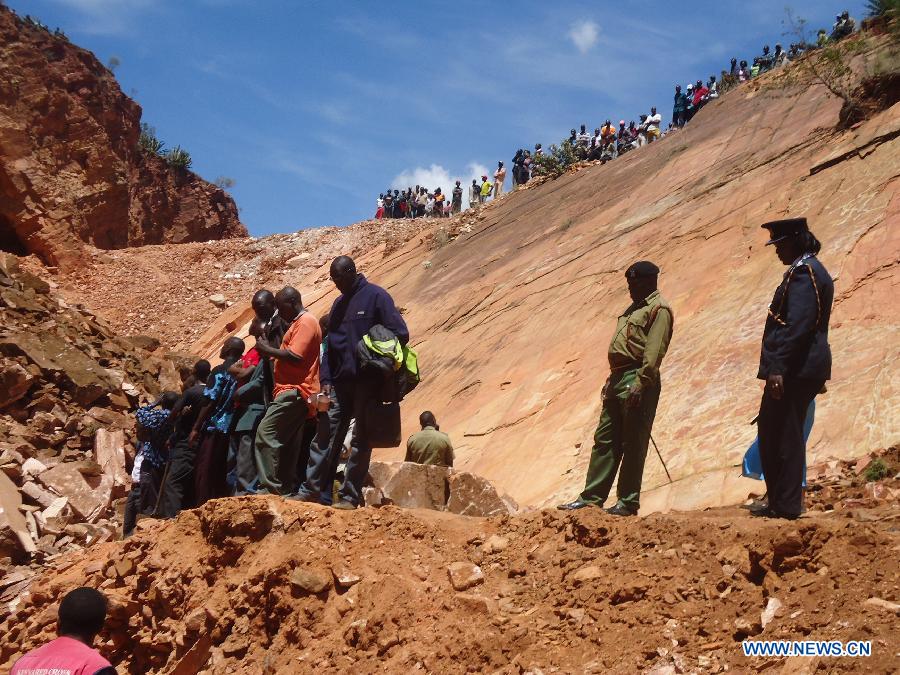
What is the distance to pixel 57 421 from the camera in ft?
35.7

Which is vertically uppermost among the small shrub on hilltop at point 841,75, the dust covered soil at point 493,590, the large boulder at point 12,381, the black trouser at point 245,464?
the small shrub on hilltop at point 841,75

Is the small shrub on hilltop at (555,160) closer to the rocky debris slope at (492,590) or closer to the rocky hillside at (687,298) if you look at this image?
the rocky hillside at (687,298)

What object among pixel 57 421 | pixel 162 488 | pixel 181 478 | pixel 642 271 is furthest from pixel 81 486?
pixel 642 271

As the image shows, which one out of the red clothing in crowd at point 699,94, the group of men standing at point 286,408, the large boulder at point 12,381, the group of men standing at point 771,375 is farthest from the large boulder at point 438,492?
the red clothing in crowd at point 699,94

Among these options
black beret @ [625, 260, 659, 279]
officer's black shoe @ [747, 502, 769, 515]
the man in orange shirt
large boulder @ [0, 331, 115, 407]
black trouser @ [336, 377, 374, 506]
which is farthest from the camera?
large boulder @ [0, 331, 115, 407]

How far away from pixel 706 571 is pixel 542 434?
453cm

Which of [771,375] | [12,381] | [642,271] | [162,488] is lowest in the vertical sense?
[162,488]

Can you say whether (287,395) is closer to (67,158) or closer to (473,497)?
(473,497)

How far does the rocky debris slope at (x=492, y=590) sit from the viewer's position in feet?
11.9

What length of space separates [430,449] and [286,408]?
1.70 meters

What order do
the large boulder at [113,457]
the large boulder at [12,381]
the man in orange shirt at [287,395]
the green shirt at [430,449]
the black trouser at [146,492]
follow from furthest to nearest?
the large boulder at [12,381]
the large boulder at [113,457]
the black trouser at [146,492]
the green shirt at [430,449]
the man in orange shirt at [287,395]

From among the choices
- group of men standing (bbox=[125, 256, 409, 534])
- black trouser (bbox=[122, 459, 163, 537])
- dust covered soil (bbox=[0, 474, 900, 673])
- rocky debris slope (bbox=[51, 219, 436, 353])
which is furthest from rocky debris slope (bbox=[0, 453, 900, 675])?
rocky debris slope (bbox=[51, 219, 436, 353])

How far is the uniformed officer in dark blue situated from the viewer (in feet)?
15.5

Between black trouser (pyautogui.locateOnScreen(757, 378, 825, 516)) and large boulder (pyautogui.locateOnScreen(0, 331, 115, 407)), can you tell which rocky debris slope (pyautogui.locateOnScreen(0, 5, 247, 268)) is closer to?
large boulder (pyautogui.locateOnScreen(0, 331, 115, 407))
